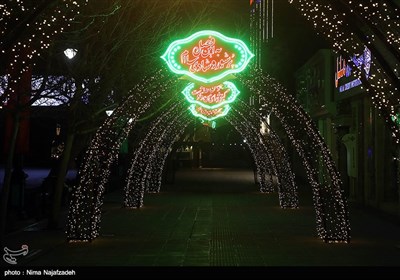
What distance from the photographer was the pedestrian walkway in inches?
505

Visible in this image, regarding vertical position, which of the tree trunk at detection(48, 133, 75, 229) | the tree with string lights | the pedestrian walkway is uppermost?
the tree with string lights

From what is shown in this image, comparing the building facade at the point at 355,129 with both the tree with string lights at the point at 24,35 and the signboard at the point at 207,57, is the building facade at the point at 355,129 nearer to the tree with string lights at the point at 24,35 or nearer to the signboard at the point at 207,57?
the signboard at the point at 207,57

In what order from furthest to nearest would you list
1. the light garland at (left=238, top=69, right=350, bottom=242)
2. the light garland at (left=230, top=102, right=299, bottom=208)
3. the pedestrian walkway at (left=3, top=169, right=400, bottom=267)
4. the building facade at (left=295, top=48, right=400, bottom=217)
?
1. the light garland at (left=230, top=102, right=299, bottom=208)
2. the building facade at (left=295, top=48, right=400, bottom=217)
3. the light garland at (left=238, top=69, right=350, bottom=242)
4. the pedestrian walkway at (left=3, top=169, right=400, bottom=267)

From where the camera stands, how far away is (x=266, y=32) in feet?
218

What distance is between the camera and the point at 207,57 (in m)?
16.6

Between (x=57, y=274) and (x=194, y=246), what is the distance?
4757 millimetres

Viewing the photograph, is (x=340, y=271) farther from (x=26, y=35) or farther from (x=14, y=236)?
(x=14, y=236)

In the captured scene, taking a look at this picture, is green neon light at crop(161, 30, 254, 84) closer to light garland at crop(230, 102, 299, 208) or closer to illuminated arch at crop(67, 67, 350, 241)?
illuminated arch at crop(67, 67, 350, 241)

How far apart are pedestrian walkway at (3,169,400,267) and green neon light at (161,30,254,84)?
3.66m

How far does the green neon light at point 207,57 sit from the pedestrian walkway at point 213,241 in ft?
12.0

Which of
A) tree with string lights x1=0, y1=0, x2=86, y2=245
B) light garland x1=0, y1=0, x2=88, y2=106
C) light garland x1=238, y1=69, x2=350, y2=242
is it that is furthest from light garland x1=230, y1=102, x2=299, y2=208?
light garland x1=0, y1=0, x2=88, y2=106

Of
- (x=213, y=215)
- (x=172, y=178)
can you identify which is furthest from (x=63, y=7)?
(x=172, y=178)

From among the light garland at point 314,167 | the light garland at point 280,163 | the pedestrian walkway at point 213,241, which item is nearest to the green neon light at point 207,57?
the light garland at point 314,167

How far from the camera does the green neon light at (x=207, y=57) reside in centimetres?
1673
